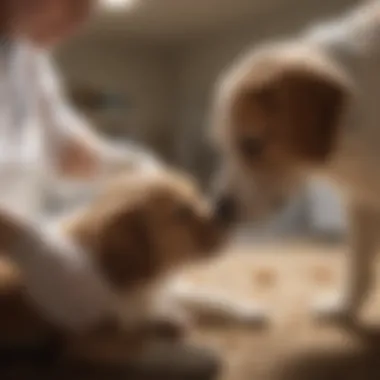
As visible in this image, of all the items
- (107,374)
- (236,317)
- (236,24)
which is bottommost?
(107,374)

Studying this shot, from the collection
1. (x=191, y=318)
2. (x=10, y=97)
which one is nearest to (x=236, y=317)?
(x=191, y=318)

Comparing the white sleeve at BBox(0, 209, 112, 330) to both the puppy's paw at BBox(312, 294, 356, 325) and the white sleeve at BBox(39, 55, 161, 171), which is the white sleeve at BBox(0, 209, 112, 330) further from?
the puppy's paw at BBox(312, 294, 356, 325)

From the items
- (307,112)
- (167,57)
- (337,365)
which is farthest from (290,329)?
A: (167,57)

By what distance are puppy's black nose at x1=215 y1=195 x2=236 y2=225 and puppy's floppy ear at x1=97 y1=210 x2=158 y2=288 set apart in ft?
0.21

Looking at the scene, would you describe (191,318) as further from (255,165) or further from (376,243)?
(376,243)

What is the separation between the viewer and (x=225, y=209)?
67 cm

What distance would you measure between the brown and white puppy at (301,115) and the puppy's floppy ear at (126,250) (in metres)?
0.07

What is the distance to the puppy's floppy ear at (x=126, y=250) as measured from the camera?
635 mm

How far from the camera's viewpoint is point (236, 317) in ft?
2.41

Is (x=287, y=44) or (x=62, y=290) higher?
(x=287, y=44)

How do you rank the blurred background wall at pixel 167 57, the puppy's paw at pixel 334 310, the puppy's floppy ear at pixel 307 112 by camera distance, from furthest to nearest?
the puppy's paw at pixel 334 310 < the puppy's floppy ear at pixel 307 112 < the blurred background wall at pixel 167 57

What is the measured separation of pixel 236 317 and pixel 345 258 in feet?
0.64

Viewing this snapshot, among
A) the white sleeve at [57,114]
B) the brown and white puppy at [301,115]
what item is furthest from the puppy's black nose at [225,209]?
the white sleeve at [57,114]

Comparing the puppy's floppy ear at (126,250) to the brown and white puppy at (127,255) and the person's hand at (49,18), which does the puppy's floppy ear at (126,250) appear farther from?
the person's hand at (49,18)
